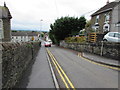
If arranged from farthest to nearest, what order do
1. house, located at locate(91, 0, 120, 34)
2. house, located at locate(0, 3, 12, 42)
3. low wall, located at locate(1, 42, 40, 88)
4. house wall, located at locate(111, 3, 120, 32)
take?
house, located at locate(91, 0, 120, 34) < house wall, located at locate(111, 3, 120, 32) < house, located at locate(0, 3, 12, 42) < low wall, located at locate(1, 42, 40, 88)

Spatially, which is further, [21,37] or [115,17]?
[21,37]

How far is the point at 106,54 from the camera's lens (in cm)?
1226

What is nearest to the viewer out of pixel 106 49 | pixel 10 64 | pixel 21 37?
pixel 10 64

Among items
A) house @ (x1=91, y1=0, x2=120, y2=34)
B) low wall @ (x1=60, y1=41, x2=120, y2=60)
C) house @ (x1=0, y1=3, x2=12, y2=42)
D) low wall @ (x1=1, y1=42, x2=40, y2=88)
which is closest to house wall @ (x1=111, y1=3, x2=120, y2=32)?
house @ (x1=91, y1=0, x2=120, y2=34)

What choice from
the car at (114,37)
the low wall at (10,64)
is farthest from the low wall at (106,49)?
the low wall at (10,64)

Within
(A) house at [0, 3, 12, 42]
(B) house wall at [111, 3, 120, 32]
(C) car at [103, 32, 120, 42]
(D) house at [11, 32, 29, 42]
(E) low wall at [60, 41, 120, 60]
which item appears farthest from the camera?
(B) house wall at [111, 3, 120, 32]

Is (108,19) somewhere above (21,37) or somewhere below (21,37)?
above

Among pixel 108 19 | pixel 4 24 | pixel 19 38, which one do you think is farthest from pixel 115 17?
pixel 19 38

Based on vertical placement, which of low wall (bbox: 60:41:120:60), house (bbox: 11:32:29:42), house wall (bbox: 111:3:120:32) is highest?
house wall (bbox: 111:3:120:32)

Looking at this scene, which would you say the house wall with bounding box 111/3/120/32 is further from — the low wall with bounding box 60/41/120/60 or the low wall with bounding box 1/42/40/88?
the low wall with bounding box 1/42/40/88

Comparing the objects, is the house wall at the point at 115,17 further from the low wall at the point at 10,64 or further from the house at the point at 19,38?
the low wall at the point at 10,64

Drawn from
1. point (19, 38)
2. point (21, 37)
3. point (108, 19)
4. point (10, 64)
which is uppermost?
point (108, 19)

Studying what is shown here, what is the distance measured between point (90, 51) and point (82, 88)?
12.3 meters

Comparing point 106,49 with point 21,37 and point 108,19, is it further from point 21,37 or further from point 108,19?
point 21,37
